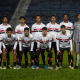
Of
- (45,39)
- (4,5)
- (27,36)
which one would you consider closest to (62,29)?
(45,39)

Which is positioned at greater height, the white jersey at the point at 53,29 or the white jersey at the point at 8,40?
the white jersey at the point at 53,29

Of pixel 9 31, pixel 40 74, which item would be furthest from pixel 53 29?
pixel 40 74

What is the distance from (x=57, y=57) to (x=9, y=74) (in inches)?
52.2

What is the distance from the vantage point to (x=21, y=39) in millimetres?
5523

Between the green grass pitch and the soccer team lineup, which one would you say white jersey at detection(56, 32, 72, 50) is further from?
the green grass pitch

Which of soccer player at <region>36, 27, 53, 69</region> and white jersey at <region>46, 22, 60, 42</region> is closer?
soccer player at <region>36, 27, 53, 69</region>

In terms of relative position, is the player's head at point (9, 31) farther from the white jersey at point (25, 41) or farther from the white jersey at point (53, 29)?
the white jersey at point (53, 29)

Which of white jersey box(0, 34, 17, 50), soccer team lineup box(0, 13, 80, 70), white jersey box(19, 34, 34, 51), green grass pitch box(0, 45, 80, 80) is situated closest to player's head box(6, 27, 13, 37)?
soccer team lineup box(0, 13, 80, 70)

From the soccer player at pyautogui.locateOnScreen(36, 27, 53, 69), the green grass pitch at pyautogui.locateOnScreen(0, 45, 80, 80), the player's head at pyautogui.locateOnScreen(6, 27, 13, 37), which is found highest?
the player's head at pyautogui.locateOnScreen(6, 27, 13, 37)

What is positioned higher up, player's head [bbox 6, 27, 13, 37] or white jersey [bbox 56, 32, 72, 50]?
player's head [bbox 6, 27, 13, 37]

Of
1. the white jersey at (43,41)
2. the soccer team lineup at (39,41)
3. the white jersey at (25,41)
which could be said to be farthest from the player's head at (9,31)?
the white jersey at (43,41)

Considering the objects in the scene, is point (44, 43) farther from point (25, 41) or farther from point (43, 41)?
point (25, 41)

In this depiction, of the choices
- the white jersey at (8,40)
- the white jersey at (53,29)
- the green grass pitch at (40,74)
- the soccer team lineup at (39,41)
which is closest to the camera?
the green grass pitch at (40,74)

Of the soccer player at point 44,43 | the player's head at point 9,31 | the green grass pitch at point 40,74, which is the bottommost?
the green grass pitch at point 40,74
